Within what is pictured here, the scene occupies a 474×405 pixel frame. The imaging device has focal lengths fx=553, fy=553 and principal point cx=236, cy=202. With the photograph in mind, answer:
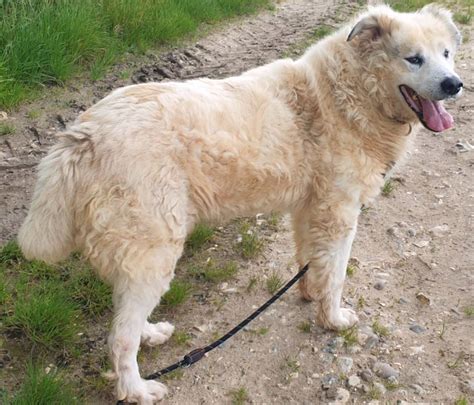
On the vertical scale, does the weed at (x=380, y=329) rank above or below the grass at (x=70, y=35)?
below

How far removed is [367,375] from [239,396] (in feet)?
2.81

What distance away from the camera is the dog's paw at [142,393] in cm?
328

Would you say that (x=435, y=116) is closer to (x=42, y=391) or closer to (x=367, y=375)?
(x=367, y=375)

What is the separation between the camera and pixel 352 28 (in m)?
3.68

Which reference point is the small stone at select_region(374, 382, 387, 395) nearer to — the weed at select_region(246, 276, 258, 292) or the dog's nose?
the weed at select_region(246, 276, 258, 292)

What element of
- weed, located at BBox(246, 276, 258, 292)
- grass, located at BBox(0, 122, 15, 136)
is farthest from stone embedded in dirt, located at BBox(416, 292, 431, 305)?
grass, located at BBox(0, 122, 15, 136)

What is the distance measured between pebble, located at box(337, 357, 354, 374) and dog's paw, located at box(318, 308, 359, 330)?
10.3 inches

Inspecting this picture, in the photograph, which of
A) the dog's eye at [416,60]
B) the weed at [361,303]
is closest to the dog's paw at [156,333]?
the weed at [361,303]

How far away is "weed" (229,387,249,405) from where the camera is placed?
342 cm

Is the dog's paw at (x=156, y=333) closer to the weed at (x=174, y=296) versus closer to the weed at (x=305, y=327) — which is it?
the weed at (x=174, y=296)

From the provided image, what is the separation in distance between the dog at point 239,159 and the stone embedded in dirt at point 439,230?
147cm

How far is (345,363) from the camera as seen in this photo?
3.71m

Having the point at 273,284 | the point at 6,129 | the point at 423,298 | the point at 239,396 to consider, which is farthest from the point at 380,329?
the point at 6,129

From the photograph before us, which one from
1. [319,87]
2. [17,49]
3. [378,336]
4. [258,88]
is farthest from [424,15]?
[17,49]
